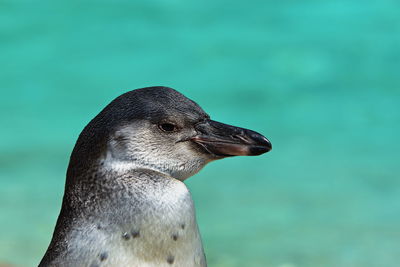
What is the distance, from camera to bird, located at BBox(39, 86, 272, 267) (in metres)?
2.64

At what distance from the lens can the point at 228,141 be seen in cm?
287

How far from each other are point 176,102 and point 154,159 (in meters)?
0.23

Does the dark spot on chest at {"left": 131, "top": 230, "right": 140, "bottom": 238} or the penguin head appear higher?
the penguin head

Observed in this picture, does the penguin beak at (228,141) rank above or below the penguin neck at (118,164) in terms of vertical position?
above

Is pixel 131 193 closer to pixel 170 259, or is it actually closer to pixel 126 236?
pixel 126 236

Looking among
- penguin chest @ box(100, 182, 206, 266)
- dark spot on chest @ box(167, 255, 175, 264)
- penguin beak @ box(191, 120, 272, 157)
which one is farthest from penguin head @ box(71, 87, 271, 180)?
dark spot on chest @ box(167, 255, 175, 264)

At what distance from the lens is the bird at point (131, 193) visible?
2641mm

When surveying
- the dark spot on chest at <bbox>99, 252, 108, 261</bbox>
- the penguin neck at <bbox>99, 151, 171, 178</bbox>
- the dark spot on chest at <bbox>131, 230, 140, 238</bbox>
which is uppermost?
the penguin neck at <bbox>99, 151, 171, 178</bbox>

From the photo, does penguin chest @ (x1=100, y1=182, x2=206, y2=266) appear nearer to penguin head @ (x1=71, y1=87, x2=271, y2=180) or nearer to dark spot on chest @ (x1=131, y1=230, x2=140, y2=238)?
dark spot on chest @ (x1=131, y1=230, x2=140, y2=238)

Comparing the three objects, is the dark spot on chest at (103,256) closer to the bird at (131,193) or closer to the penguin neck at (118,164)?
the bird at (131,193)

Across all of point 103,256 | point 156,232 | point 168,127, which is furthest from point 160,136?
point 103,256

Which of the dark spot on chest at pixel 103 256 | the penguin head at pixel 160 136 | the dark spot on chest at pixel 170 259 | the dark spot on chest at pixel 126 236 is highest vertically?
the penguin head at pixel 160 136

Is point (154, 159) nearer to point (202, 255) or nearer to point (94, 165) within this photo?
point (94, 165)

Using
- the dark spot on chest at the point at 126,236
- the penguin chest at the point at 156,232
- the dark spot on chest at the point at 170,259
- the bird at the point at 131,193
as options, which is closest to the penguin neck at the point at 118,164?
the bird at the point at 131,193
